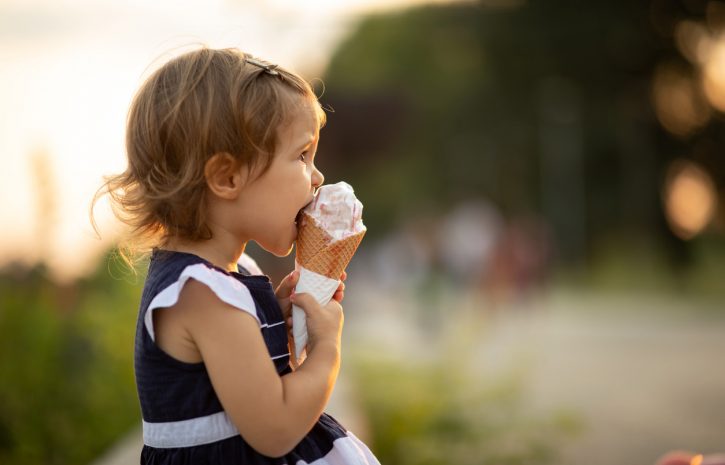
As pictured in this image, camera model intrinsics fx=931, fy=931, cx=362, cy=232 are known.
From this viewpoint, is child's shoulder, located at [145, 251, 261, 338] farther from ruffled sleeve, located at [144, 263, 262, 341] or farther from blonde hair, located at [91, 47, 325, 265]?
blonde hair, located at [91, 47, 325, 265]

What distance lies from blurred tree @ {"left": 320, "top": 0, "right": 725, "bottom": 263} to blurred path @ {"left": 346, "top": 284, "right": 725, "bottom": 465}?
11818 millimetres

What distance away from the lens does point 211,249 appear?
2.27 meters

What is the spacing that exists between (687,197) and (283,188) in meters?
32.0

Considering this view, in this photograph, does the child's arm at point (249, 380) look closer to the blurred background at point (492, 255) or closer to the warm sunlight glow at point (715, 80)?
the blurred background at point (492, 255)

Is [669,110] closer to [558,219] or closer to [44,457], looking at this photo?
[558,219]

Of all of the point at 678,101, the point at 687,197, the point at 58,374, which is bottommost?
the point at 687,197

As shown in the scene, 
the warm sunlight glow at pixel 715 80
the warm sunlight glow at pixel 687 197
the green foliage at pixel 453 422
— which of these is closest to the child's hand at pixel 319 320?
the green foliage at pixel 453 422

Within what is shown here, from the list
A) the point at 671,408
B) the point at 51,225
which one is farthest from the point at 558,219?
the point at 51,225

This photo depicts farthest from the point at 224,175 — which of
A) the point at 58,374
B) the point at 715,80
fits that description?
the point at 715,80

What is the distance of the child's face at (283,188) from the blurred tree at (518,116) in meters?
27.8

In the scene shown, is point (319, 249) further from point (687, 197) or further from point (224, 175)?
point (687, 197)

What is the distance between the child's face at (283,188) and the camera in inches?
88.0

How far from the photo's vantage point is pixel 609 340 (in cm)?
1355

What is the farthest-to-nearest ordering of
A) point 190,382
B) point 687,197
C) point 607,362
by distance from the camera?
point 687,197, point 607,362, point 190,382
